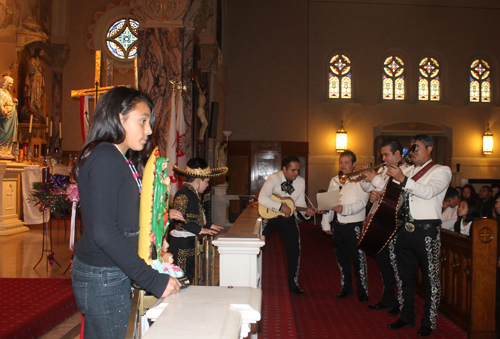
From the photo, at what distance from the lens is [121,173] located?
161 cm

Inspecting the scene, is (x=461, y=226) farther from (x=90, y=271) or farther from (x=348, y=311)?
(x=90, y=271)

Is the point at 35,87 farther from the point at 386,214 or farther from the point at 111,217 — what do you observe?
the point at 111,217

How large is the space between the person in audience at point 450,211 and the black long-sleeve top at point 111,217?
5.68m

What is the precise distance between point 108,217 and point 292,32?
1662 cm

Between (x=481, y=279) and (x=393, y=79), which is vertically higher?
(x=393, y=79)

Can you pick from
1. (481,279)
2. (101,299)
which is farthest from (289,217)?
(101,299)

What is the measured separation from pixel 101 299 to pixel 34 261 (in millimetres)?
5145

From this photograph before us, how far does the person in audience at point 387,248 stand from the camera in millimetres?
4688

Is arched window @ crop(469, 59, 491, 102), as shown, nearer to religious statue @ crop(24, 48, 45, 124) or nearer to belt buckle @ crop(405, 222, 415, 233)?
belt buckle @ crop(405, 222, 415, 233)

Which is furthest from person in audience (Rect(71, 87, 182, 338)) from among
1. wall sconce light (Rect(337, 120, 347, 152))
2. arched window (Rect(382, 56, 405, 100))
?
arched window (Rect(382, 56, 405, 100))

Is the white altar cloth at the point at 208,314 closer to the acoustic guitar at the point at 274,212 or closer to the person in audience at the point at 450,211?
the acoustic guitar at the point at 274,212

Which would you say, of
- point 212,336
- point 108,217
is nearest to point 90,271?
point 108,217

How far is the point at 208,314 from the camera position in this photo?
1341 mm

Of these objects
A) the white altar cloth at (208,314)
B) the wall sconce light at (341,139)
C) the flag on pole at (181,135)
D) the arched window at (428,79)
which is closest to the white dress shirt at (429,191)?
the white altar cloth at (208,314)
